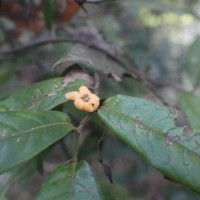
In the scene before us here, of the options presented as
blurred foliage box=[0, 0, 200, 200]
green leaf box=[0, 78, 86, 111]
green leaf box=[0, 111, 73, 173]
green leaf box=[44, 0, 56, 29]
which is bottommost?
blurred foliage box=[0, 0, 200, 200]

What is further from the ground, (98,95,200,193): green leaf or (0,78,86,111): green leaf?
(98,95,200,193): green leaf

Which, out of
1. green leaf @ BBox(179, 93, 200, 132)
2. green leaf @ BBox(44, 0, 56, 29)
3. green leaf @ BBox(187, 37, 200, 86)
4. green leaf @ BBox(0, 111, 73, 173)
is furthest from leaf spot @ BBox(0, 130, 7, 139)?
green leaf @ BBox(187, 37, 200, 86)

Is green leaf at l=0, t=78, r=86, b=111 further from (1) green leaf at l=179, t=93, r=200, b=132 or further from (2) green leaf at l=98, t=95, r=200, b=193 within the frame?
(1) green leaf at l=179, t=93, r=200, b=132

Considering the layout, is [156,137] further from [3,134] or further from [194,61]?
[194,61]

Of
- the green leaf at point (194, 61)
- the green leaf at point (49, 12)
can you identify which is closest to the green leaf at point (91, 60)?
the green leaf at point (49, 12)

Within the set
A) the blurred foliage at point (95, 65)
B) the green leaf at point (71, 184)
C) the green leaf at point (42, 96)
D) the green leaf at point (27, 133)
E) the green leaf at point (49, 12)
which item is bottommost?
the blurred foliage at point (95, 65)

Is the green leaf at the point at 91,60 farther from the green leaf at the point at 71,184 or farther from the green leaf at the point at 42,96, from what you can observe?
the green leaf at the point at 71,184
